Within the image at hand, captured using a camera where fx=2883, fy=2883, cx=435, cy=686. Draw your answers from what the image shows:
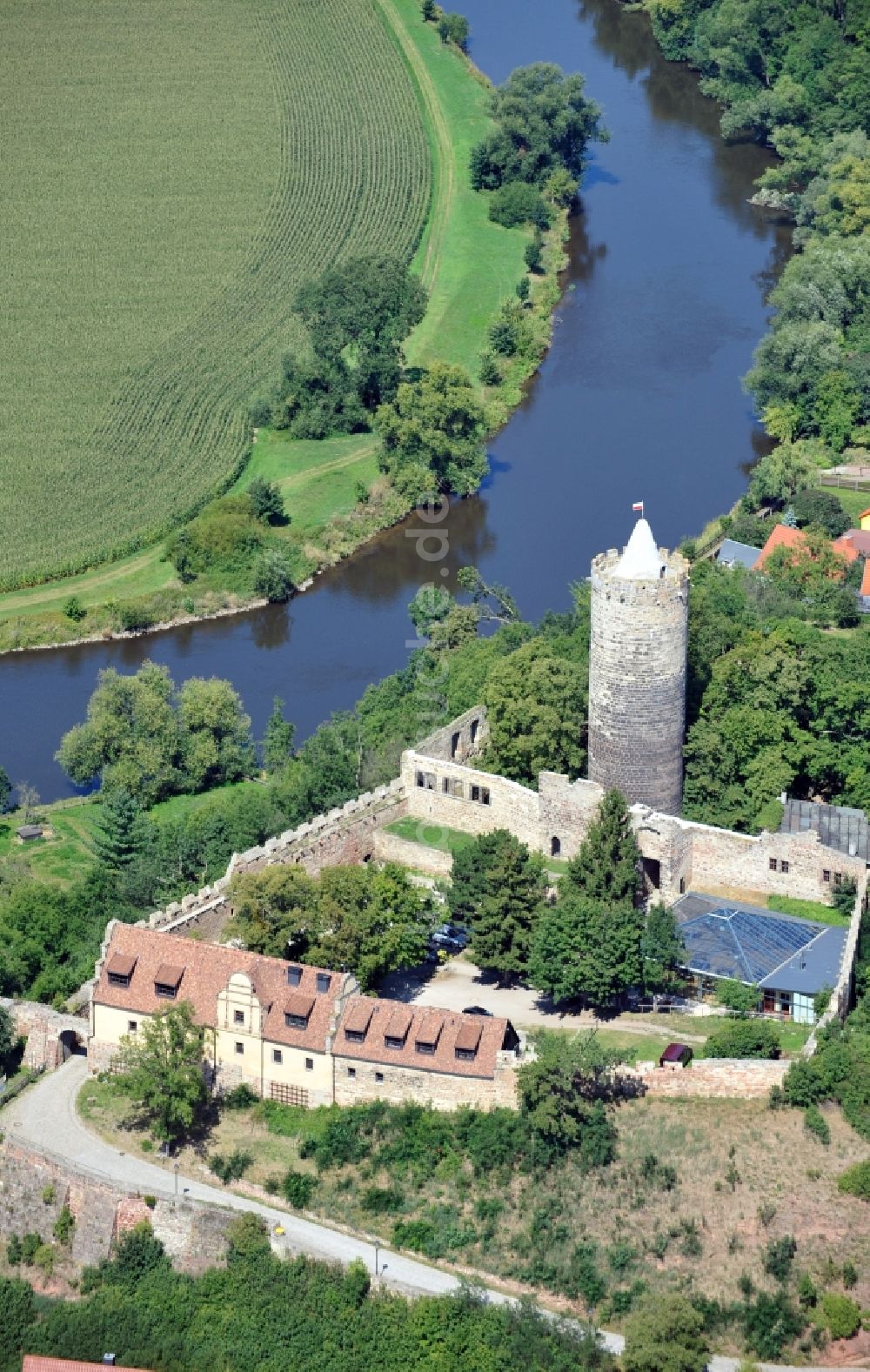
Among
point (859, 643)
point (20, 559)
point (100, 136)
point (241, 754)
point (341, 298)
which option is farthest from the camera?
point (100, 136)

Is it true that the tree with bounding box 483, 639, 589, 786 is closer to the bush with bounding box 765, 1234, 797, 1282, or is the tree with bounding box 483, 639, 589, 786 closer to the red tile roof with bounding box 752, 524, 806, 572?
the red tile roof with bounding box 752, 524, 806, 572

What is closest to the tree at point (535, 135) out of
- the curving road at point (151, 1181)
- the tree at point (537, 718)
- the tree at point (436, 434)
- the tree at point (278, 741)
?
the tree at point (436, 434)

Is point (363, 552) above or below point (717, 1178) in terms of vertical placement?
above

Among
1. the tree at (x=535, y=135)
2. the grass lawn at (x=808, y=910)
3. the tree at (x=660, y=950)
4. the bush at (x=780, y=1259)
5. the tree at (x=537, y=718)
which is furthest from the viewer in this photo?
the tree at (x=535, y=135)

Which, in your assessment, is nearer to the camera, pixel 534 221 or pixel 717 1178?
pixel 717 1178

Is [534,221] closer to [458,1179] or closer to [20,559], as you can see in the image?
[20,559]

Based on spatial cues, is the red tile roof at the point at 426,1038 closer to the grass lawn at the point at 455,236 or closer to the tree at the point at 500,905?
the tree at the point at 500,905

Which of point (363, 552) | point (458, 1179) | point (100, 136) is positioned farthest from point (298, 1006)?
point (100, 136)
